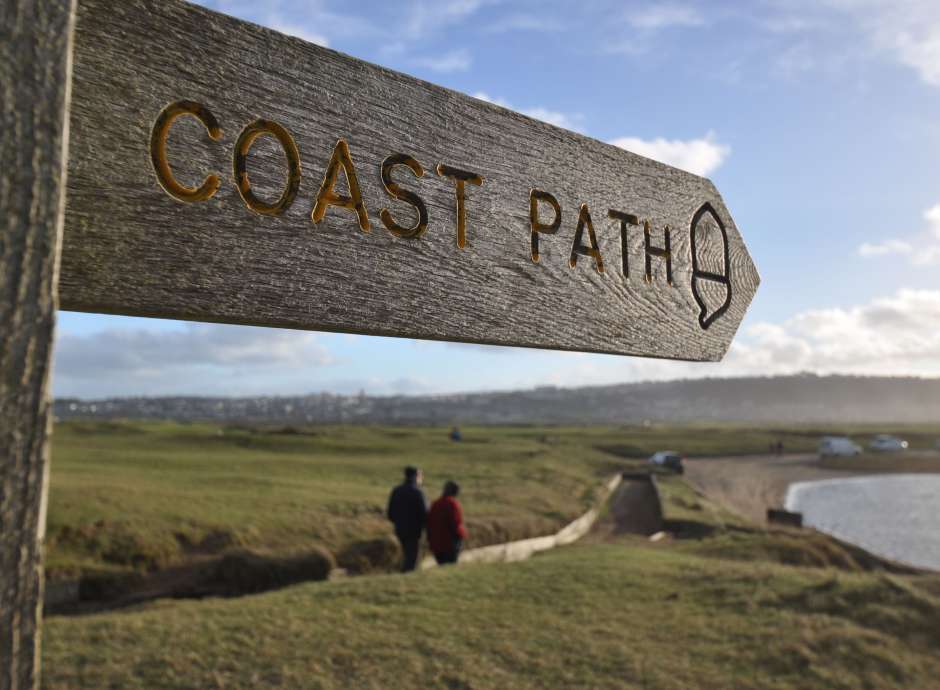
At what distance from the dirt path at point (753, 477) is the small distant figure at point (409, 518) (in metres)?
24.1

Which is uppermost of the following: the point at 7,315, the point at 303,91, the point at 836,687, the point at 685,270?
the point at 303,91

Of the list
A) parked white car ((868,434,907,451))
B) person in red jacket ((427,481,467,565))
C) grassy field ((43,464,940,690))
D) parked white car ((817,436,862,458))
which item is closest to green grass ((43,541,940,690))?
grassy field ((43,464,940,690))

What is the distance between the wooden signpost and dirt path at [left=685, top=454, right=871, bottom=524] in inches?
1270

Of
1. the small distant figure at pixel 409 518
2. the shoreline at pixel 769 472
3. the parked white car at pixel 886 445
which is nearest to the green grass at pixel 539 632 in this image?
the small distant figure at pixel 409 518

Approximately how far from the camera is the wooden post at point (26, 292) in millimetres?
830

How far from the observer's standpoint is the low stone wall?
39.5ft

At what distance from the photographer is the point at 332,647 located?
6043 mm

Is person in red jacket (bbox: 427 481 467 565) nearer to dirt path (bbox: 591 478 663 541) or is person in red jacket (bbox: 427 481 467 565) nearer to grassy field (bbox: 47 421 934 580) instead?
grassy field (bbox: 47 421 934 580)

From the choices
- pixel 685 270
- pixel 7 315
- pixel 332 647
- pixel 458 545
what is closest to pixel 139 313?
pixel 7 315

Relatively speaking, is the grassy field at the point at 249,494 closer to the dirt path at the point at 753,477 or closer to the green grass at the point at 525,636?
the green grass at the point at 525,636

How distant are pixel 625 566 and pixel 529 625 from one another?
307 centimetres

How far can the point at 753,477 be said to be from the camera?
48.2m

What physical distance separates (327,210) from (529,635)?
6.03m

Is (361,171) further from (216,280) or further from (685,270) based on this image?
(685,270)
